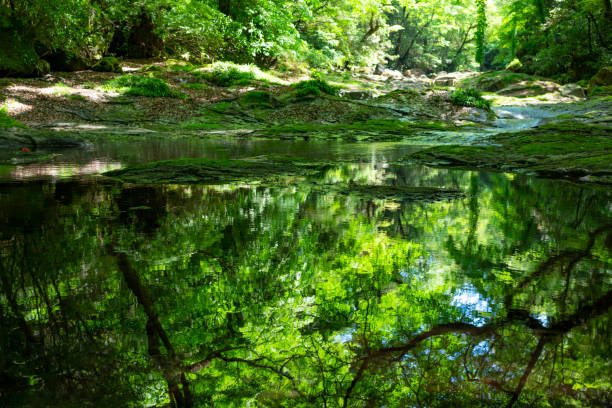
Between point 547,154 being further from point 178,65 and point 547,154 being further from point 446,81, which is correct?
point 446,81

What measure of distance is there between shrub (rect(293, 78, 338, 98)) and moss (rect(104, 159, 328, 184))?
1025cm

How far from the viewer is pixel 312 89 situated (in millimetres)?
14703

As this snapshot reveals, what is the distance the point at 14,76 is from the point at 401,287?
55.7 ft

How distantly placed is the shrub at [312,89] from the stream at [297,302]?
40.7ft

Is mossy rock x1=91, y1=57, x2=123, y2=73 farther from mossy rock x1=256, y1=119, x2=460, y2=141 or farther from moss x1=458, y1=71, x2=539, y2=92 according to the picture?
moss x1=458, y1=71, x2=539, y2=92

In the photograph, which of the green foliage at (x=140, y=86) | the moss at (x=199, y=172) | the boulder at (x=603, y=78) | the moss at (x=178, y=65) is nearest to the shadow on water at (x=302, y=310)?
the moss at (x=199, y=172)

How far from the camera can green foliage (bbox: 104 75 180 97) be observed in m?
14.1

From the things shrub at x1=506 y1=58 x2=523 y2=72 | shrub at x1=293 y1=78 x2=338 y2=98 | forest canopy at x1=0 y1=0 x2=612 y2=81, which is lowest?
shrub at x1=293 y1=78 x2=338 y2=98

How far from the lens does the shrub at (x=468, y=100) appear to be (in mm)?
14968

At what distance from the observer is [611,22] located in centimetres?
2381

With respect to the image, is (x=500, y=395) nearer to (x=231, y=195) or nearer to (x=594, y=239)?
(x=594, y=239)

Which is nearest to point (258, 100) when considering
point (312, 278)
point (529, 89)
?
point (312, 278)

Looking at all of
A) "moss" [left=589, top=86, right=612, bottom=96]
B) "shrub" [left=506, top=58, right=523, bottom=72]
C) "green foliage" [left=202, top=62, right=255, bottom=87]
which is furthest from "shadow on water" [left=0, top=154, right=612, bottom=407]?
"shrub" [left=506, top=58, right=523, bottom=72]

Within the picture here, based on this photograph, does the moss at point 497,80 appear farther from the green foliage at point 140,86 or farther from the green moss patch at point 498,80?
the green foliage at point 140,86
